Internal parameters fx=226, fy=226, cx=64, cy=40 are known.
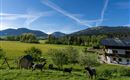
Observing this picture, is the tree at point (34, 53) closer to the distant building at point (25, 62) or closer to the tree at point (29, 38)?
the distant building at point (25, 62)

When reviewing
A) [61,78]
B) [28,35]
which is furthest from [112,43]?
[28,35]

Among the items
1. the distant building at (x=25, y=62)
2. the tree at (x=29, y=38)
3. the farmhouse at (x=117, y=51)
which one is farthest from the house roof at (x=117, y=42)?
the tree at (x=29, y=38)

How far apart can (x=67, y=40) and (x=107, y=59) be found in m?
95.3

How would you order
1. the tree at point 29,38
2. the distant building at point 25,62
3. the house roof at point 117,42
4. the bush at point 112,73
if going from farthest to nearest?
the tree at point 29,38
the house roof at point 117,42
the distant building at point 25,62
the bush at point 112,73

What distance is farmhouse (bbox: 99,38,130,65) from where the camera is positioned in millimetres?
72125

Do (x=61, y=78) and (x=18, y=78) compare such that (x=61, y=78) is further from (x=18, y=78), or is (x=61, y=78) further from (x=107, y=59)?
(x=107, y=59)

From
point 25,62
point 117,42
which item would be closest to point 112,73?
point 25,62

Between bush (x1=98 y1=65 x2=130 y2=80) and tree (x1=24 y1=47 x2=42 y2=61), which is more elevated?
tree (x1=24 y1=47 x2=42 y2=61)

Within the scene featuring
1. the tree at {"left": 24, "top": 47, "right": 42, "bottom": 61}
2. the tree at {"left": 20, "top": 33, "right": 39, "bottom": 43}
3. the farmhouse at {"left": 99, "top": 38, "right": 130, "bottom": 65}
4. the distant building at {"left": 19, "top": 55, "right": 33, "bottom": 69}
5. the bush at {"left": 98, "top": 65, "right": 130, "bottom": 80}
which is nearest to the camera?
the bush at {"left": 98, "top": 65, "right": 130, "bottom": 80}

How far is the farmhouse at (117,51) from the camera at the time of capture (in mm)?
72125

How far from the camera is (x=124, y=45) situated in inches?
2849

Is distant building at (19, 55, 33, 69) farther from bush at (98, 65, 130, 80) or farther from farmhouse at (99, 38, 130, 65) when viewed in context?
farmhouse at (99, 38, 130, 65)

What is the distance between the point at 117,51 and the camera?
7394cm

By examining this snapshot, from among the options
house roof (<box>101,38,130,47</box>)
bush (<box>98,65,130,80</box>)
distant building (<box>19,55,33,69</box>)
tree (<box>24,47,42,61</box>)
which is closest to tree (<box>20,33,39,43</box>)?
house roof (<box>101,38,130,47</box>)
